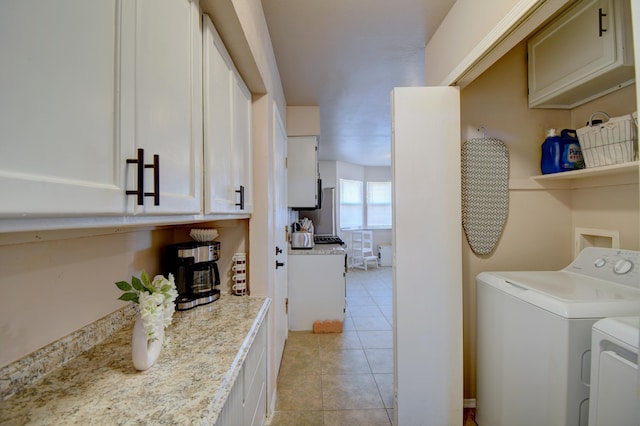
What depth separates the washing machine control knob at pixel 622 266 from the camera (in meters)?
1.19

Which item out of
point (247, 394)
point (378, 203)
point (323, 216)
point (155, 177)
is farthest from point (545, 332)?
point (378, 203)

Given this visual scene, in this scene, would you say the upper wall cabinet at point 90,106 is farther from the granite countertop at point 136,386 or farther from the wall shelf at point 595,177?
the wall shelf at point 595,177

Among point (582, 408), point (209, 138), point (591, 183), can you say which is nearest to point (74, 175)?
point (209, 138)

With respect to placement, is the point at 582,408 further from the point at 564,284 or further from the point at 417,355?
the point at 417,355

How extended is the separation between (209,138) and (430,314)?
1.51m

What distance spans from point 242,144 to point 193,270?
71cm

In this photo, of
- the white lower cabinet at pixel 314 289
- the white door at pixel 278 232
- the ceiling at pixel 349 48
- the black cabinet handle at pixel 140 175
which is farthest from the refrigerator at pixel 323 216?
the black cabinet handle at pixel 140 175

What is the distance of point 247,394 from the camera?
1.03 metres

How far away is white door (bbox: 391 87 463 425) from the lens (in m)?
1.53

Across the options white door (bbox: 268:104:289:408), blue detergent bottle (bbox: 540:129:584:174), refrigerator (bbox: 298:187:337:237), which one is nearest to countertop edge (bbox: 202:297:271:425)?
white door (bbox: 268:104:289:408)

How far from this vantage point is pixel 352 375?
2.16m

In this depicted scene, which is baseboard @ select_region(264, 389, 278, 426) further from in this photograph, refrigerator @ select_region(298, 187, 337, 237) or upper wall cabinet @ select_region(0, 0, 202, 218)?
refrigerator @ select_region(298, 187, 337, 237)

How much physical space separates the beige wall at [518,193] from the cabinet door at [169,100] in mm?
1635

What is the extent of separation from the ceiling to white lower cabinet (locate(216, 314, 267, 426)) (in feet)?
6.13
